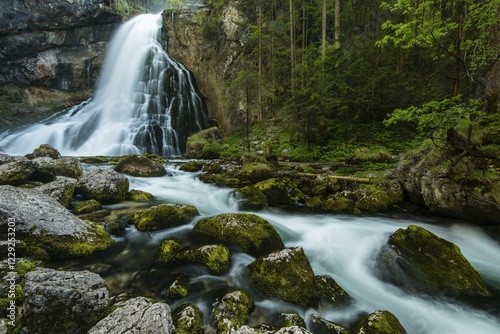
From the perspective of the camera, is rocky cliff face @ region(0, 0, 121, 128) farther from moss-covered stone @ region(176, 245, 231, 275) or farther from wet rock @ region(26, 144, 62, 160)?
moss-covered stone @ region(176, 245, 231, 275)

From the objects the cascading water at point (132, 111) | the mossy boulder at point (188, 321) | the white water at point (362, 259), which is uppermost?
the cascading water at point (132, 111)

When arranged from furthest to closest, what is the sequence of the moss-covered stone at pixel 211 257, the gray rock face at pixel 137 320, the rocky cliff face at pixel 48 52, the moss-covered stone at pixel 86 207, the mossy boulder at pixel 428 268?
1. the rocky cliff face at pixel 48 52
2. the moss-covered stone at pixel 86 207
3. the moss-covered stone at pixel 211 257
4. the mossy boulder at pixel 428 268
5. the gray rock face at pixel 137 320

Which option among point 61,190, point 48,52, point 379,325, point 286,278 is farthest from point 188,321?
point 48,52

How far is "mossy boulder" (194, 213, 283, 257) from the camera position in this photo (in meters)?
5.33

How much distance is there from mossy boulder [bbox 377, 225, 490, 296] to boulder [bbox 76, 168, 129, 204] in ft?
25.2

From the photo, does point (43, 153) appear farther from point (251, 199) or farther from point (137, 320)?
point (137, 320)

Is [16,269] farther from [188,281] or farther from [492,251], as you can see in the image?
[492,251]

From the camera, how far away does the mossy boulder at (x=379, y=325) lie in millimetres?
3289

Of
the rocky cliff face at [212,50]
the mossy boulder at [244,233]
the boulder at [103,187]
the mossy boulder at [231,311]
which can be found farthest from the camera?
A: the rocky cliff face at [212,50]

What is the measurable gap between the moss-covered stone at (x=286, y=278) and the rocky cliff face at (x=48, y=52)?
3443 cm

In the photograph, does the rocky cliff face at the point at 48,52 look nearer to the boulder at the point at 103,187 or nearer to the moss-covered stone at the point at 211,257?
the boulder at the point at 103,187

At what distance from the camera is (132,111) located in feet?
84.1

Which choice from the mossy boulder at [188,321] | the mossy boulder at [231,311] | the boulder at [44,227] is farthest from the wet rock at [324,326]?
the boulder at [44,227]

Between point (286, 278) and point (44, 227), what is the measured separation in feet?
14.8
